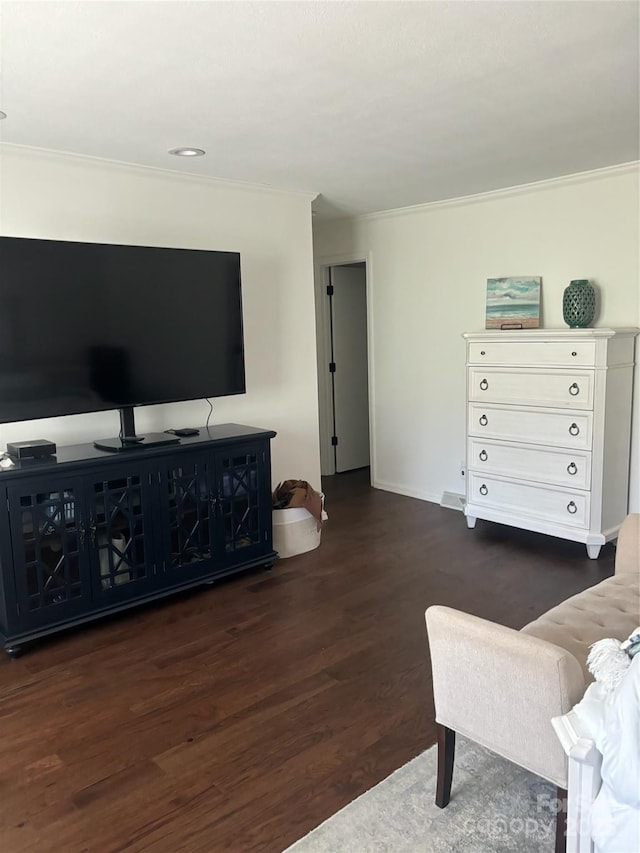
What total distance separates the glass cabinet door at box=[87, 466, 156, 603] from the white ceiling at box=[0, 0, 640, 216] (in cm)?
167

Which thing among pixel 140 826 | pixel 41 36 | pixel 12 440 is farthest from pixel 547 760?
pixel 12 440

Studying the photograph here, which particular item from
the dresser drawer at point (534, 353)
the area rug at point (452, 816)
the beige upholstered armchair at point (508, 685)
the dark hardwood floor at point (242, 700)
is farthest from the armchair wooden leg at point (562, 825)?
the dresser drawer at point (534, 353)

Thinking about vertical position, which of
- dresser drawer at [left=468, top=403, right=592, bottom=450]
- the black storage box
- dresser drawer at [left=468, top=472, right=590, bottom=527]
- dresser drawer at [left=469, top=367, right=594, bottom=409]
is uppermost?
dresser drawer at [left=469, top=367, right=594, bottom=409]

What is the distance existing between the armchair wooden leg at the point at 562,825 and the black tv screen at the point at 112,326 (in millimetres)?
2655

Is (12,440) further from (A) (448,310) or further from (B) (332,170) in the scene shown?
(A) (448,310)

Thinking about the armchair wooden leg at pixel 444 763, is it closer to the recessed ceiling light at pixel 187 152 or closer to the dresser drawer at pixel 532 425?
the dresser drawer at pixel 532 425

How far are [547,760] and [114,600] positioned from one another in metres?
2.29

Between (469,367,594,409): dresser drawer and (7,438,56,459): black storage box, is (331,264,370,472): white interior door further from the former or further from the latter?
(7,438,56,459): black storage box

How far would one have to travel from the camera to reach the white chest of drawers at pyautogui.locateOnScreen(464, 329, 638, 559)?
3963 mm

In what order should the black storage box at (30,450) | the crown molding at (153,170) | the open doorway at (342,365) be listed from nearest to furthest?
1. the black storage box at (30,450)
2. the crown molding at (153,170)
3. the open doorway at (342,365)

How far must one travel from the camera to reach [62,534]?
3092 millimetres

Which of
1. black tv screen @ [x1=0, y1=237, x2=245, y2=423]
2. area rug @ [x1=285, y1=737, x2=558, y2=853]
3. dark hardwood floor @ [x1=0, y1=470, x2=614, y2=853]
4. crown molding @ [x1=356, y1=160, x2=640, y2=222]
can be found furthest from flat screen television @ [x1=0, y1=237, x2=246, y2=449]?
area rug @ [x1=285, y1=737, x2=558, y2=853]

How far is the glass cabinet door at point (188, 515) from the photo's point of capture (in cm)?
348

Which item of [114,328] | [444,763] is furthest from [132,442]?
[444,763]
